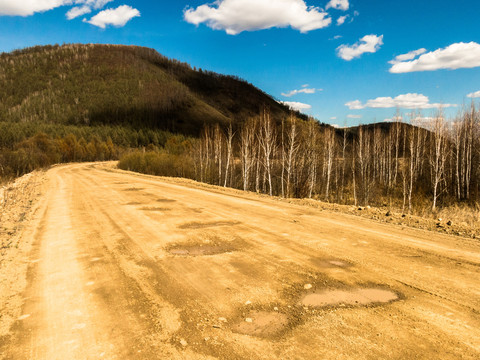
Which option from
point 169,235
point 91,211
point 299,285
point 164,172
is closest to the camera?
point 299,285

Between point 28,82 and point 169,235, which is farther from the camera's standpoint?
point 28,82

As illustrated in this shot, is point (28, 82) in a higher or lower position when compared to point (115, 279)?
higher

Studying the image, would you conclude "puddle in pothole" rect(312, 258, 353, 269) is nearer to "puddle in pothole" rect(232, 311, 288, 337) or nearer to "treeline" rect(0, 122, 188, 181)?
"puddle in pothole" rect(232, 311, 288, 337)

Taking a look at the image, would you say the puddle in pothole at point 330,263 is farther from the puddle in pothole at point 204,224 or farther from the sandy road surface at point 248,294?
the puddle in pothole at point 204,224

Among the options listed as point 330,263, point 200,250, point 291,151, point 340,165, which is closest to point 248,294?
point 330,263

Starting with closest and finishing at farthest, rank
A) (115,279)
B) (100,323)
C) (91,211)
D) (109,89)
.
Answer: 1. (100,323)
2. (115,279)
3. (91,211)
4. (109,89)

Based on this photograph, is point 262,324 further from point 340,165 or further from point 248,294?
point 340,165

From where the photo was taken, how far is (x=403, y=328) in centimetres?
340

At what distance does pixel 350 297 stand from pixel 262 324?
1540 mm

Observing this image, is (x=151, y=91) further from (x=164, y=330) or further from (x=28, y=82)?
(x=164, y=330)

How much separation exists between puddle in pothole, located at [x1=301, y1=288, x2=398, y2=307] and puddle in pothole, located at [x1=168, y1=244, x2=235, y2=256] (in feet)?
8.41

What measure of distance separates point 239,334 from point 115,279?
2715 millimetres

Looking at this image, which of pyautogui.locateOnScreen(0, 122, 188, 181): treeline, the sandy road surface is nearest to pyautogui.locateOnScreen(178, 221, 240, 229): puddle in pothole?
the sandy road surface

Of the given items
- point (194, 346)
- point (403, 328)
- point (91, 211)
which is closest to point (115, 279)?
point (194, 346)
